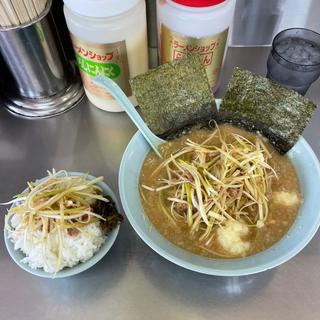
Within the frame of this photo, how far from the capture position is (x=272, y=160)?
2.68 feet

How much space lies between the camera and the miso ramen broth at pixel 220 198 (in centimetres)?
71

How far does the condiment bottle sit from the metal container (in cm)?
8

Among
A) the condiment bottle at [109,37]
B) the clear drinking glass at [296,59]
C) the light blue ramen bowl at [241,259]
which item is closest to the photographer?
the light blue ramen bowl at [241,259]

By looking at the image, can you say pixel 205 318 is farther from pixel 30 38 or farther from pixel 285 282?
pixel 30 38

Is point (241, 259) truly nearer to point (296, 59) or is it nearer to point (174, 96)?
point (174, 96)

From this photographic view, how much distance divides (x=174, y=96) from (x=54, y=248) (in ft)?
1.28

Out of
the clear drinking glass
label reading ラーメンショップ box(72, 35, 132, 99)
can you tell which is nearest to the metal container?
label reading ラーメンショップ box(72, 35, 132, 99)

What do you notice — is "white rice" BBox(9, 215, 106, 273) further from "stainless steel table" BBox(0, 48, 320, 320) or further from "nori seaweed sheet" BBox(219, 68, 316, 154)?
"nori seaweed sheet" BBox(219, 68, 316, 154)

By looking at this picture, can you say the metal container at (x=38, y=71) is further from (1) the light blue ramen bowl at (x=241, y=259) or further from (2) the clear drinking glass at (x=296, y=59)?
(2) the clear drinking glass at (x=296, y=59)

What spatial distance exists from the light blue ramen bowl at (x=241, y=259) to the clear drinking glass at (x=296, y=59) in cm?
20

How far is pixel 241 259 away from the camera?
0.68 m

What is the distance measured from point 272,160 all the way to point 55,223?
17.9 inches

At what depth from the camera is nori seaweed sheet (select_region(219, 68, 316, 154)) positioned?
2.58ft

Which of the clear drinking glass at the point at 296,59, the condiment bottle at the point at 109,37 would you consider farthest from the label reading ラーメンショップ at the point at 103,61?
the clear drinking glass at the point at 296,59
